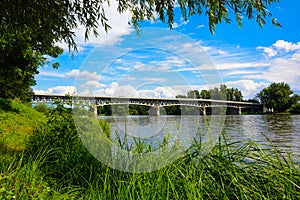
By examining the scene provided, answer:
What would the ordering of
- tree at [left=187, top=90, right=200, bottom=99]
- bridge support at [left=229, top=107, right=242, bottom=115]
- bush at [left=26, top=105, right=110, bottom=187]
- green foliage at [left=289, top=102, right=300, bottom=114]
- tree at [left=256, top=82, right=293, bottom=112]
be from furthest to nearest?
tree at [left=256, top=82, right=293, bottom=112] < green foliage at [left=289, top=102, right=300, bottom=114] < bridge support at [left=229, top=107, right=242, bottom=115] < tree at [left=187, top=90, right=200, bottom=99] < bush at [left=26, top=105, right=110, bottom=187]

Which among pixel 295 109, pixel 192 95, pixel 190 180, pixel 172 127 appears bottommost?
pixel 190 180

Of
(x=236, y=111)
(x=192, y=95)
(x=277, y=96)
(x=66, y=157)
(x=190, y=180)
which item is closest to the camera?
(x=190, y=180)

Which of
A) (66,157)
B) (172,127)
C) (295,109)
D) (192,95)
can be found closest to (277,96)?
(295,109)

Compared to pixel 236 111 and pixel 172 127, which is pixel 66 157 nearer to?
pixel 172 127

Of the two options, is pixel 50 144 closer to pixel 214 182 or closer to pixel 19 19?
pixel 19 19

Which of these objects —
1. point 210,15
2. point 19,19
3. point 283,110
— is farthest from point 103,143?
point 283,110

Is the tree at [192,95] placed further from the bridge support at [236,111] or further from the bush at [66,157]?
the bridge support at [236,111]

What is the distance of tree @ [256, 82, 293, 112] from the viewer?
203 ft

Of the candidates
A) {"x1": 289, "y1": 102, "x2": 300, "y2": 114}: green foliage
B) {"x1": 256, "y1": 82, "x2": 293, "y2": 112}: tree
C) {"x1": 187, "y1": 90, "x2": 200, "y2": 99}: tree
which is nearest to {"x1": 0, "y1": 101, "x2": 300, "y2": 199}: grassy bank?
{"x1": 187, "y1": 90, "x2": 200, "y2": 99}: tree

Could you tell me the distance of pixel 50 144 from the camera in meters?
4.80

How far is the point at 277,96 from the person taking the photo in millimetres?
64312

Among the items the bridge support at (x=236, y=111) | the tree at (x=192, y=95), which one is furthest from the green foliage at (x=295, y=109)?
the tree at (x=192, y=95)

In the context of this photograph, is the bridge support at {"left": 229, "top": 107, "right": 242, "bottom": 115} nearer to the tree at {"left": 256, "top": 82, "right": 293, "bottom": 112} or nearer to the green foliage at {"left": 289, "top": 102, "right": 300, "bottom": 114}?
the green foliage at {"left": 289, "top": 102, "right": 300, "bottom": 114}

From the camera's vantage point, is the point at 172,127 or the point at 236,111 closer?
the point at 172,127
